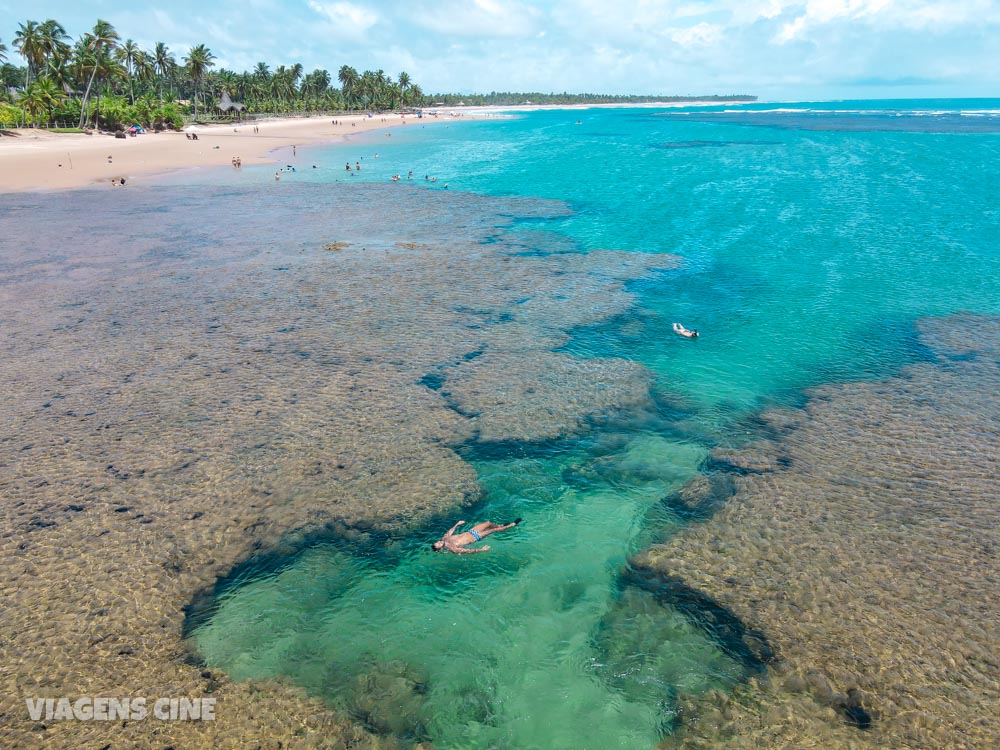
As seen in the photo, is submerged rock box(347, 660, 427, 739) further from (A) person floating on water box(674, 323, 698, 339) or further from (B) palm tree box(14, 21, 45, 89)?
(B) palm tree box(14, 21, 45, 89)

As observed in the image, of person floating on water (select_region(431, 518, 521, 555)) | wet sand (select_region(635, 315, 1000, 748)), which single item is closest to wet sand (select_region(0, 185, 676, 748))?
person floating on water (select_region(431, 518, 521, 555))

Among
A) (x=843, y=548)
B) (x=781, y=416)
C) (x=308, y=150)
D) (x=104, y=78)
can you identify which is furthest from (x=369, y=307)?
(x=104, y=78)

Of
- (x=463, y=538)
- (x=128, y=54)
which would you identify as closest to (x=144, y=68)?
(x=128, y=54)

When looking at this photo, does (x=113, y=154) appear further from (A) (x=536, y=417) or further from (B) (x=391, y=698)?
(B) (x=391, y=698)

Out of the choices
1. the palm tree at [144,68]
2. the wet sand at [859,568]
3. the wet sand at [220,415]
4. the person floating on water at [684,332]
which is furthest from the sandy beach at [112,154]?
the wet sand at [859,568]

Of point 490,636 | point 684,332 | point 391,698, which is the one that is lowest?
point 391,698

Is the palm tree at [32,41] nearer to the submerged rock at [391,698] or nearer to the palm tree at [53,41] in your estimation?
the palm tree at [53,41]
